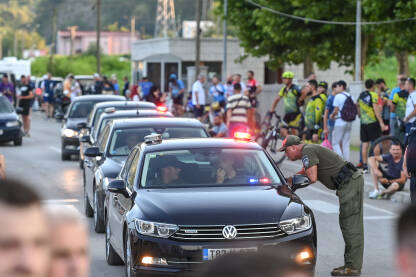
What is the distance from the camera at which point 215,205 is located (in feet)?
29.1

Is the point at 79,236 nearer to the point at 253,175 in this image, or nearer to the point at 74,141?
the point at 253,175

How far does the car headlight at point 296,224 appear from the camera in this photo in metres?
8.72

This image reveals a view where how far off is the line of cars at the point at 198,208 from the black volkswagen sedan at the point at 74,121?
43.8 ft

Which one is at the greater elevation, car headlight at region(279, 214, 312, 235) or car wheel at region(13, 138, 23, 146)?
car headlight at region(279, 214, 312, 235)

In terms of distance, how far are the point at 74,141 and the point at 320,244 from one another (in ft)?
43.0

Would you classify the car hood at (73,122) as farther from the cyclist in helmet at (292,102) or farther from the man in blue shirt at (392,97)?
the man in blue shirt at (392,97)

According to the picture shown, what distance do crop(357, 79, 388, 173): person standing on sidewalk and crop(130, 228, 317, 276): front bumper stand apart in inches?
487

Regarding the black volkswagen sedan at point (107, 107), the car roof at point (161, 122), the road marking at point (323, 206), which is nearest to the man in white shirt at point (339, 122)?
the black volkswagen sedan at point (107, 107)

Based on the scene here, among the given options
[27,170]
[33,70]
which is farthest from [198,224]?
[33,70]

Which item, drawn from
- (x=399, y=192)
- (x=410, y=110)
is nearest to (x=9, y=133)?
(x=410, y=110)

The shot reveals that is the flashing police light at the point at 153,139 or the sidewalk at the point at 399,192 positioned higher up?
the flashing police light at the point at 153,139

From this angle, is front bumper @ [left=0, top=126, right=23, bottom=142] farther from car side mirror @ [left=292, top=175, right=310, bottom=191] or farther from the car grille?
the car grille

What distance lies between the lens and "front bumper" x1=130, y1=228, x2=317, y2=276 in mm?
8461

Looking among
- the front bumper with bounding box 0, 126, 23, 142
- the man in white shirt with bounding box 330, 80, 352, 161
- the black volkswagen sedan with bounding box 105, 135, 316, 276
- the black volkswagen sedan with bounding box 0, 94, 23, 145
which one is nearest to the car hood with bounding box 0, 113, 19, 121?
the black volkswagen sedan with bounding box 0, 94, 23, 145
